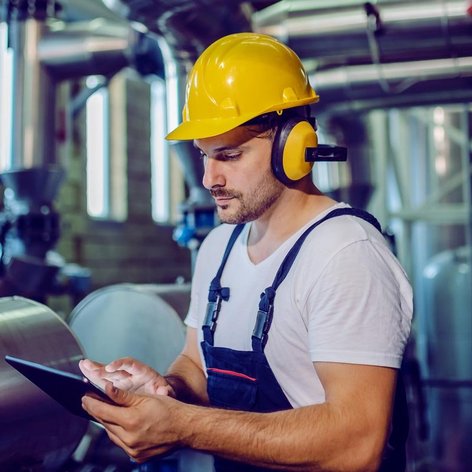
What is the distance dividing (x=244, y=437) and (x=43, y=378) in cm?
34

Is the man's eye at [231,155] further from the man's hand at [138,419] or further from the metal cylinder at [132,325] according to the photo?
the metal cylinder at [132,325]

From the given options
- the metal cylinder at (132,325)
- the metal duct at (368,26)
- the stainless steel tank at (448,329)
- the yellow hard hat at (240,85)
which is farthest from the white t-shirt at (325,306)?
the stainless steel tank at (448,329)

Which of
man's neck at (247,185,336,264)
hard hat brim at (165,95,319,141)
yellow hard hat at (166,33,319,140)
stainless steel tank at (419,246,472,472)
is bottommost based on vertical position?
stainless steel tank at (419,246,472,472)

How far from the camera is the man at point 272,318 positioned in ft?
3.76

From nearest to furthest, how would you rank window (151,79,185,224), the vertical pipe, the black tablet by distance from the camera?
the black tablet → the vertical pipe → window (151,79,185,224)

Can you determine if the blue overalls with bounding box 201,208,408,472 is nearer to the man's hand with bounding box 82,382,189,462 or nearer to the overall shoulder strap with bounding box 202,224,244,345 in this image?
the overall shoulder strap with bounding box 202,224,244,345

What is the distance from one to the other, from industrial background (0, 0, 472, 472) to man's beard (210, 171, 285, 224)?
0.53 metres

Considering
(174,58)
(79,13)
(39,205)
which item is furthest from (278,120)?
(79,13)

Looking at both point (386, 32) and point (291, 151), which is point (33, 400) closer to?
point (291, 151)

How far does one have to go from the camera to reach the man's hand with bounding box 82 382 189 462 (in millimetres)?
1123

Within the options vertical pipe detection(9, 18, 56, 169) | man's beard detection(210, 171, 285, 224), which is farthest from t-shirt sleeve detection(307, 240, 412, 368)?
vertical pipe detection(9, 18, 56, 169)

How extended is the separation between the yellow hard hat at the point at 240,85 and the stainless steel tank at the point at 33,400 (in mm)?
544

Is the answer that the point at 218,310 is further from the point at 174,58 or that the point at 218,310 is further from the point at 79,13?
the point at 79,13

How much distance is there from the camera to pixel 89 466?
1.82 metres
